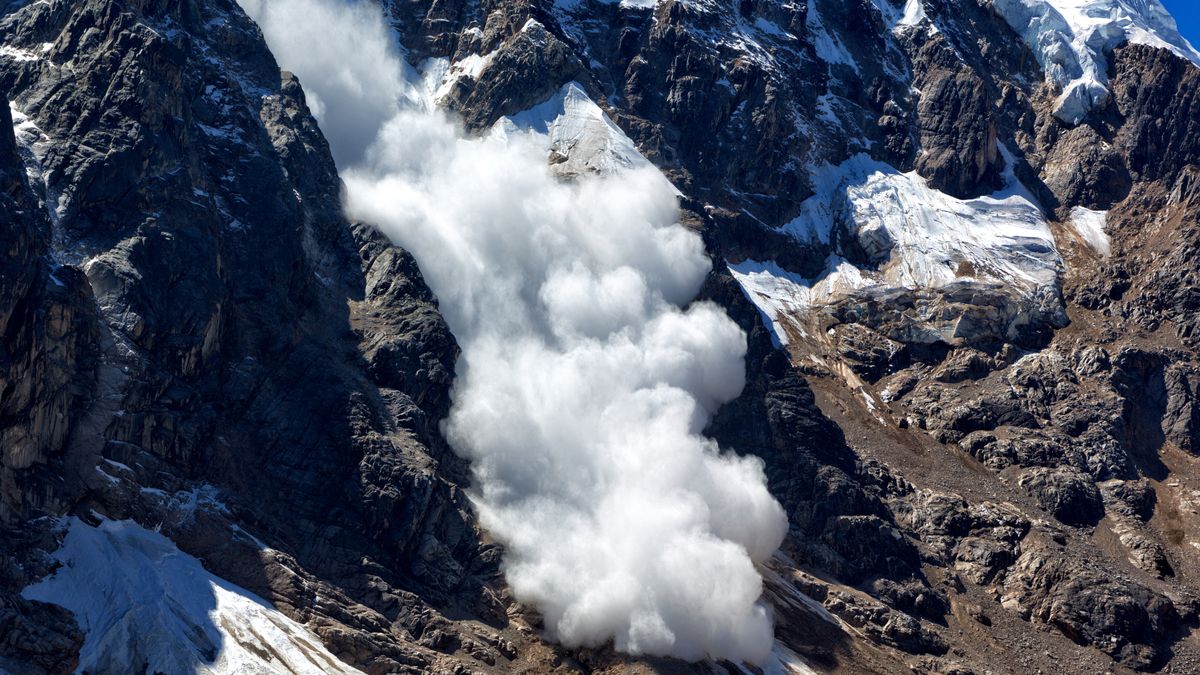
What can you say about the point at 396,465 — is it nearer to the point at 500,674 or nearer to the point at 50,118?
the point at 500,674

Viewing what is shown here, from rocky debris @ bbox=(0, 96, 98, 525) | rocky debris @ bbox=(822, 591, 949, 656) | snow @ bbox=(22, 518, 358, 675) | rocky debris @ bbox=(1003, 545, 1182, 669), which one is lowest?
snow @ bbox=(22, 518, 358, 675)

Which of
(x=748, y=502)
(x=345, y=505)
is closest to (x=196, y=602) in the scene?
(x=345, y=505)

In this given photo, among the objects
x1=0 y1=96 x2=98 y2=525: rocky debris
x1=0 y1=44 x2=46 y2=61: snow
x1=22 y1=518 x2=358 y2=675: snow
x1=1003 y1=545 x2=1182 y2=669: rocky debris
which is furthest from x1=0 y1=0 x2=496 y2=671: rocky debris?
x1=1003 y1=545 x2=1182 y2=669: rocky debris

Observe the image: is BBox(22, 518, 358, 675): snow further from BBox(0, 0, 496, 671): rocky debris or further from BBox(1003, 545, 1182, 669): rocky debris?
BBox(1003, 545, 1182, 669): rocky debris

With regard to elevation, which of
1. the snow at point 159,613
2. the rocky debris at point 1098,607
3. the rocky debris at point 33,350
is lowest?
the snow at point 159,613

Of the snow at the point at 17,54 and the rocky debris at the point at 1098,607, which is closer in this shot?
the snow at the point at 17,54

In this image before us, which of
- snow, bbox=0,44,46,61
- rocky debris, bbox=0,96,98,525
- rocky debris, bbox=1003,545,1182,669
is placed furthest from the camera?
rocky debris, bbox=1003,545,1182,669

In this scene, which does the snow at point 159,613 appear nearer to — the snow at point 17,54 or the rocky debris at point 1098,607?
the snow at point 17,54

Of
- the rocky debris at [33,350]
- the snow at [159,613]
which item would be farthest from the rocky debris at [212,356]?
the snow at [159,613]
